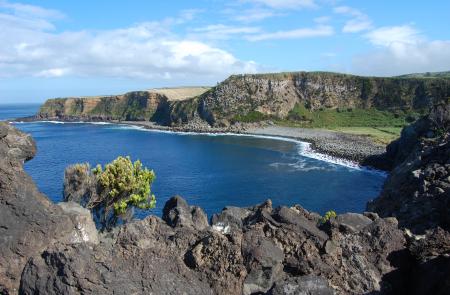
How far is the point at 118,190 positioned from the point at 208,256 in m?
36.6

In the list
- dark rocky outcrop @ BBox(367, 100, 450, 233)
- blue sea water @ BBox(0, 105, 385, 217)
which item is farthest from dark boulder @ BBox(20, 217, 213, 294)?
blue sea water @ BBox(0, 105, 385, 217)

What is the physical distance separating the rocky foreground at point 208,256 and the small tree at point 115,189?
28465 millimetres

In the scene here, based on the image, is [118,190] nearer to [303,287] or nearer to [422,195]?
[422,195]

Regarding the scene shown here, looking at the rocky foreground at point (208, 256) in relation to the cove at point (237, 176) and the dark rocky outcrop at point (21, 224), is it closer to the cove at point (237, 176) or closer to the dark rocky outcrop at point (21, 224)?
the dark rocky outcrop at point (21, 224)

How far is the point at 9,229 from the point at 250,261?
11.4m

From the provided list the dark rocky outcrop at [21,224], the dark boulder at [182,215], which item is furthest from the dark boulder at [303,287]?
the dark boulder at [182,215]

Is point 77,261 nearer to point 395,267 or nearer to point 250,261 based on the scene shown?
point 250,261

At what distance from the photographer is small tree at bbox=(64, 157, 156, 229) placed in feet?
178

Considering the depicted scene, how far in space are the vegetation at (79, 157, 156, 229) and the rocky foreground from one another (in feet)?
93.2

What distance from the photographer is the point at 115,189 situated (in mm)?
53812

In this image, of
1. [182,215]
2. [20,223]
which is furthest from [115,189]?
[20,223]

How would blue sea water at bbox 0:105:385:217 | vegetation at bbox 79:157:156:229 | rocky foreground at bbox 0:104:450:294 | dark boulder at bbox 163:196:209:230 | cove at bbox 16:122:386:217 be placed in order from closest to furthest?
rocky foreground at bbox 0:104:450:294 < dark boulder at bbox 163:196:209:230 < vegetation at bbox 79:157:156:229 < cove at bbox 16:122:386:217 < blue sea water at bbox 0:105:385:217

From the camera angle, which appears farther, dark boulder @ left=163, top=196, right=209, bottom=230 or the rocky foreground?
dark boulder @ left=163, top=196, right=209, bottom=230

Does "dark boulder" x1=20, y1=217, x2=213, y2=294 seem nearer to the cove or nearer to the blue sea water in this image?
the cove
